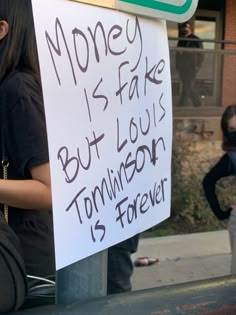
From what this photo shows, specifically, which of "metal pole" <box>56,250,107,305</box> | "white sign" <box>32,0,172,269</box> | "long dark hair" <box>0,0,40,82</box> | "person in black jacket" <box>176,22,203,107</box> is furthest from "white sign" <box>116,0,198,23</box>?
Answer: "person in black jacket" <box>176,22,203,107</box>

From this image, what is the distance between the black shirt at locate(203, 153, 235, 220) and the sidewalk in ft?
3.18

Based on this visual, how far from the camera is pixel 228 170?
165 inches

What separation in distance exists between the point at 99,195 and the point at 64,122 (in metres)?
0.25

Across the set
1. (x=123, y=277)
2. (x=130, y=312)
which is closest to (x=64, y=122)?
(x=130, y=312)

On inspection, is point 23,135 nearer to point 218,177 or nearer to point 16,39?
point 16,39

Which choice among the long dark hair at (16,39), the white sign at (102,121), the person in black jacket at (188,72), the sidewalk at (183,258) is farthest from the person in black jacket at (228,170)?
the person in black jacket at (188,72)

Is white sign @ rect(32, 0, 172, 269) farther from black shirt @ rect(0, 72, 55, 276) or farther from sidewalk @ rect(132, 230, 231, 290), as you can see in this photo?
sidewalk @ rect(132, 230, 231, 290)

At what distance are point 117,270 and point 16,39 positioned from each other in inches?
56.8

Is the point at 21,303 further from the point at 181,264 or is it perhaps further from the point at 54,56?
the point at 181,264

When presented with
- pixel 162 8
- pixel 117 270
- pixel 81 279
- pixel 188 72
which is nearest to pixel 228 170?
pixel 117 270

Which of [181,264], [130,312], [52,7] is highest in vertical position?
[52,7]

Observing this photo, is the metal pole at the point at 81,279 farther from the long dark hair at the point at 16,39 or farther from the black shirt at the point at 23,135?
the long dark hair at the point at 16,39

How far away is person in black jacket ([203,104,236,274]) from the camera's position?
408 centimetres

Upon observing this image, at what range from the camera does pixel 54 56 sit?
158cm
